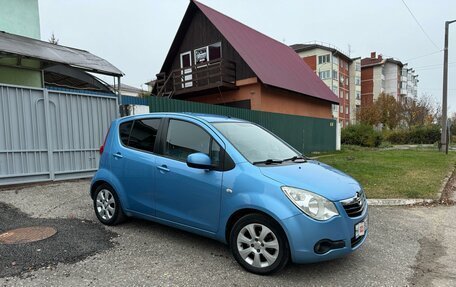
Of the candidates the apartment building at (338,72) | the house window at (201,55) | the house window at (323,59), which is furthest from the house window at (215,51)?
the house window at (323,59)

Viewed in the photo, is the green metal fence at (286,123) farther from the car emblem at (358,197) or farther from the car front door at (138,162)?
the car emblem at (358,197)

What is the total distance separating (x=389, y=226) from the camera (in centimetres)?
548

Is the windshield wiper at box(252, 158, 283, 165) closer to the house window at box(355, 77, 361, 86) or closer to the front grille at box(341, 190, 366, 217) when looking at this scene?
the front grille at box(341, 190, 366, 217)

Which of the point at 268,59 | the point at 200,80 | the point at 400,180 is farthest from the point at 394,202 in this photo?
the point at 268,59

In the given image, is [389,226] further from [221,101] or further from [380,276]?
[221,101]

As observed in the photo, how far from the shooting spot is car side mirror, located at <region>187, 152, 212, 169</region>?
3705mm

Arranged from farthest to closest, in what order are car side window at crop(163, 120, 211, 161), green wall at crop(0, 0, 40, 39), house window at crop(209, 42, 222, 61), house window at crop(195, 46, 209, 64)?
house window at crop(195, 46, 209, 64) → house window at crop(209, 42, 222, 61) → green wall at crop(0, 0, 40, 39) → car side window at crop(163, 120, 211, 161)

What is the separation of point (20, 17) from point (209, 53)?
34.5ft

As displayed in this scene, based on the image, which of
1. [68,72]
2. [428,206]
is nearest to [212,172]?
[428,206]

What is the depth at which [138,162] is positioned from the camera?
→ 4.55 metres

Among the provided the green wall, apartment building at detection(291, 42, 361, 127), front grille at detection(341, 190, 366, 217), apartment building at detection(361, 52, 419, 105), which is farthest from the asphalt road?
apartment building at detection(361, 52, 419, 105)

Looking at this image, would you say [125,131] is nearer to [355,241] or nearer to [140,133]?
[140,133]

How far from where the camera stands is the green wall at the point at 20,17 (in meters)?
10.8

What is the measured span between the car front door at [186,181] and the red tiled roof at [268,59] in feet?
43.2
